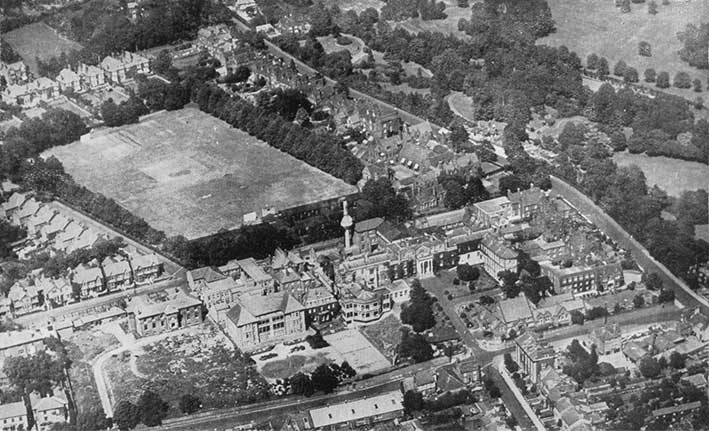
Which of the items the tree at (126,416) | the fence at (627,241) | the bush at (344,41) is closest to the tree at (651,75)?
the fence at (627,241)

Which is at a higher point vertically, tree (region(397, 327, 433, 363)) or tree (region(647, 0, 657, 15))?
tree (region(647, 0, 657, 15))

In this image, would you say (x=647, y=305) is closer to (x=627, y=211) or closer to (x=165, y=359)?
(x=627, y=211)

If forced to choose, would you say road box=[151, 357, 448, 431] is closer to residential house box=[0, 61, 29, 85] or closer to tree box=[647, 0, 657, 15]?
residential house box=[0, 61, 29, 85]

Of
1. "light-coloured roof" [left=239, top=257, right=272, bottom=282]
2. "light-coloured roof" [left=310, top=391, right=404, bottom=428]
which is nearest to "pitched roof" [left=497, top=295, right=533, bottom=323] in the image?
"light-coloured roof" [left=310, top=391, right=404, bottom=428]

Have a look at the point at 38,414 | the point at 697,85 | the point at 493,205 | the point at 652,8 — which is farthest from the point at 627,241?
the point at 652,8

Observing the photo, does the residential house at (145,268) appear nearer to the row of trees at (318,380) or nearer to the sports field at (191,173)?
the sports field at (191,173)

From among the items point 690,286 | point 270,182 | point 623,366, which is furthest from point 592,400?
point 270,182
